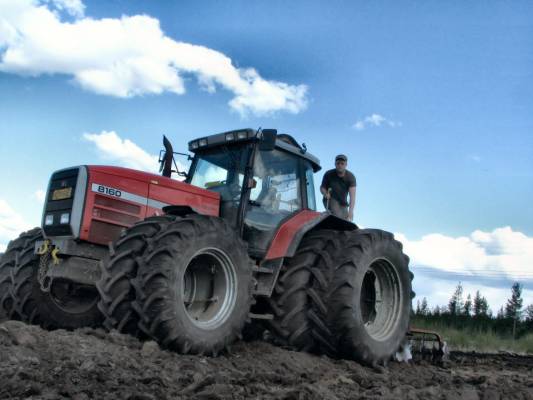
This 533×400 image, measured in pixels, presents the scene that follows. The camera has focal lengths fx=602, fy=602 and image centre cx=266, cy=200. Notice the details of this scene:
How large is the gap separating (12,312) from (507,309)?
80.8 metres

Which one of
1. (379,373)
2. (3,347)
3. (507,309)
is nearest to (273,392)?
(3,347)

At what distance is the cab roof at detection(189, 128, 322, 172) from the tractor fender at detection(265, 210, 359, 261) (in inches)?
32.9

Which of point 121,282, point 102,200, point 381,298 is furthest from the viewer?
point 381,298

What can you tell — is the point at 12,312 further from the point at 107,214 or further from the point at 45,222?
the point at 107,214

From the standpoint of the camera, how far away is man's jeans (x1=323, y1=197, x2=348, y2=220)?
8.80 metres

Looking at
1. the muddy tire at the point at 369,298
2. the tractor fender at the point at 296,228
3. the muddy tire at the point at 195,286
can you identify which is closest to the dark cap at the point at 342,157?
the tractor fender at the point at 296,228

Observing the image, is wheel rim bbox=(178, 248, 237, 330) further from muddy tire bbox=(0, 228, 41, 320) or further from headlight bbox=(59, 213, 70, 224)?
muddy tire bbox=(0, 228, 41, 320)

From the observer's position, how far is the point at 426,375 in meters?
6.73

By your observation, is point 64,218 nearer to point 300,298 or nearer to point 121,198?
point 121,198

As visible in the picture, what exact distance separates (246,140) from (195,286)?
2022 mm

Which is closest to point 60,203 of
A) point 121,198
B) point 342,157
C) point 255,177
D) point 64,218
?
point 64,218

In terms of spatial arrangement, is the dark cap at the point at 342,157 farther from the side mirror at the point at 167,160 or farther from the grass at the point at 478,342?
the grass at the point at 478,342

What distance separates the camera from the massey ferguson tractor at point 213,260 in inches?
214

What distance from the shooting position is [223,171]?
7.55 metres
